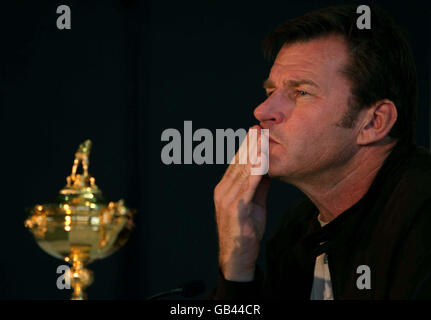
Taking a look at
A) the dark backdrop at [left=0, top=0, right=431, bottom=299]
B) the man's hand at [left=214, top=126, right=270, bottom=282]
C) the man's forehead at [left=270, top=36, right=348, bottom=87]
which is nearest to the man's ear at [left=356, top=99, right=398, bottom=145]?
the man's forehead at [left=270, top=36, right=348, bottom=87]

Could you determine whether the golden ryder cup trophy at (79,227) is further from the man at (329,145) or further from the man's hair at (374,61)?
the man's hair at (374,61)

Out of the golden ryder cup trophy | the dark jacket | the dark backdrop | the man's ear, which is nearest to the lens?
the dark jacket

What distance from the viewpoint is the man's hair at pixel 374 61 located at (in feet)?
4.28

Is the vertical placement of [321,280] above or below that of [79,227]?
below

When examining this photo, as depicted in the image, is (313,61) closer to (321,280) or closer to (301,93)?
(301,93)

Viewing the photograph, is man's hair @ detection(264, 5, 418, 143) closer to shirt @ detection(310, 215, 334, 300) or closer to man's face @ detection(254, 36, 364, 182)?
man's face @ detection(254, 36, 364, 182)

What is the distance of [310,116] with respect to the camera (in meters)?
1.29

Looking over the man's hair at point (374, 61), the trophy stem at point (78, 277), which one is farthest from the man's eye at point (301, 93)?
the trophy stem at point (78, 277)

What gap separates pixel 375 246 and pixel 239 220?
355mm

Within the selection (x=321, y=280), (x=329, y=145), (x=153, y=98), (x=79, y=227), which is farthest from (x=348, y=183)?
(x=153, y=98)

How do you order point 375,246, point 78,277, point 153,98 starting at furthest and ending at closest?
point 153,98 → point 78,277 → point 375,246

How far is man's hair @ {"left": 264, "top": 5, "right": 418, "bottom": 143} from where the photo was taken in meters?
1.30

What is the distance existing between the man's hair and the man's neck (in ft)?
0.22
